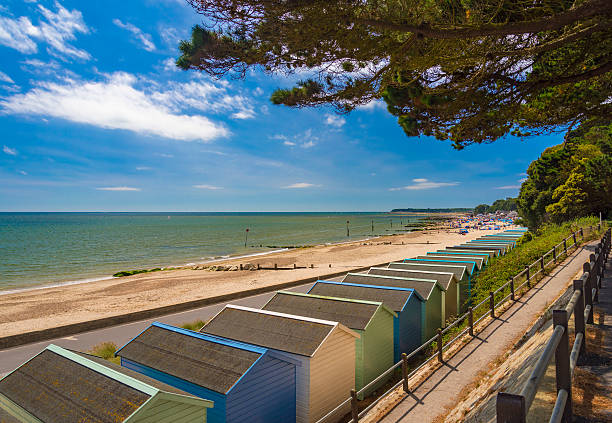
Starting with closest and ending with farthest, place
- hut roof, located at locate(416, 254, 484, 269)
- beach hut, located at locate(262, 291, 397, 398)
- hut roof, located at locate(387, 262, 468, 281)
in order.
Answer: beach hut, located at locate(262, 291, 397, 398) < hut roof, located at locate(387, 262, 468, 281) < hut roof, located at locate(416, 254, 484, 269)

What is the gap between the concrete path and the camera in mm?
8016

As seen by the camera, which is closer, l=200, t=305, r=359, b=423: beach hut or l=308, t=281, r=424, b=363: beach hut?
l=200, t=305, r=359, b=423: beach hut

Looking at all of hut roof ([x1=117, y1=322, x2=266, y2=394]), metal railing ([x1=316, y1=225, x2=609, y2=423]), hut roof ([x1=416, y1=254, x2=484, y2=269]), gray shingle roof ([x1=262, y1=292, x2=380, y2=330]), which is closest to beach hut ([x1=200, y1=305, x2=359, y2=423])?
metal railing ([x1=316, y1=225, x2=609, y2=423])

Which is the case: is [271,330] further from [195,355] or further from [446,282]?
[446,282]

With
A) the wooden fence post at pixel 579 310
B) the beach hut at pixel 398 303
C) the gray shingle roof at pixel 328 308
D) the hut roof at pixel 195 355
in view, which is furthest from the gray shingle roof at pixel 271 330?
the wooden fence post at pixel 579 310

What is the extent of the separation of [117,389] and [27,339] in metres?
12.0

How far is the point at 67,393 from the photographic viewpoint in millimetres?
6180

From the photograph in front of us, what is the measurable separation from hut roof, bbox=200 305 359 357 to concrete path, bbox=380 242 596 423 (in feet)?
7.46

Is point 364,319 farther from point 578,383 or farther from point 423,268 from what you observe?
point 423,268

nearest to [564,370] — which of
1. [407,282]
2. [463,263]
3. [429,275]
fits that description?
[407,282]

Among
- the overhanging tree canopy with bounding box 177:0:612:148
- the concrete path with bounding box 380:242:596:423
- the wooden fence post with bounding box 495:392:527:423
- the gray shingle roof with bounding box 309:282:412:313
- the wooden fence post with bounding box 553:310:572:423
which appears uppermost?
the overhanging tree canopy with bounding box 177:0:612:148

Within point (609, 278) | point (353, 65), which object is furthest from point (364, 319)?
point (609, 278)

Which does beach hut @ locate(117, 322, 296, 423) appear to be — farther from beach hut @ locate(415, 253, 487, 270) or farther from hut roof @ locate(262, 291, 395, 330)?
beach hut @ locate(415, 253, 487, 270)

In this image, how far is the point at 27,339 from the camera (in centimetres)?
1430
